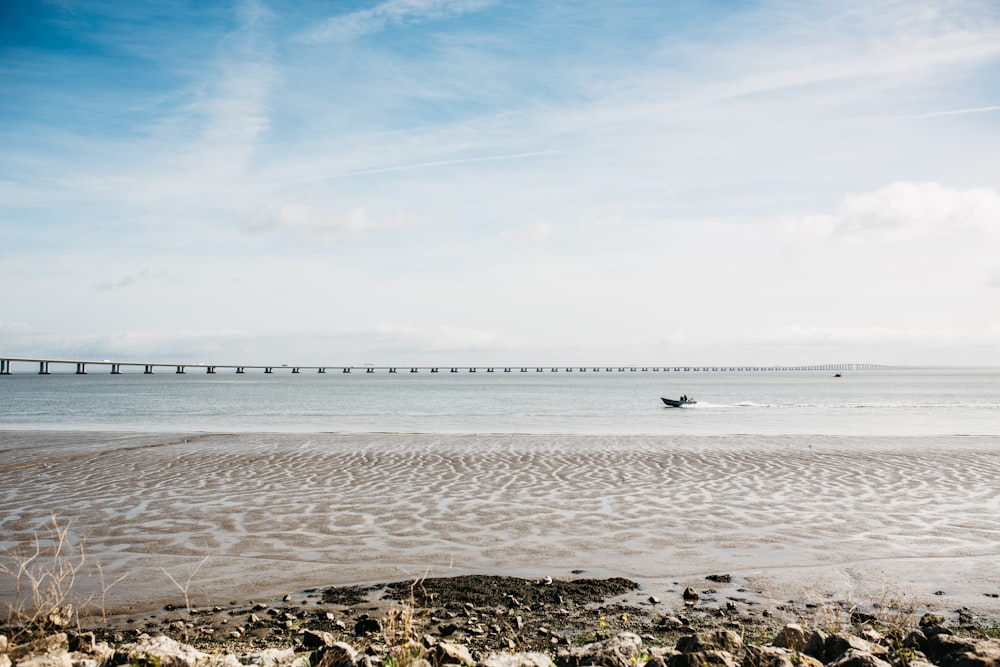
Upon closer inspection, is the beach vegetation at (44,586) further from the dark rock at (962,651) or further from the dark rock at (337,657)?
the dark rock at (962,651)

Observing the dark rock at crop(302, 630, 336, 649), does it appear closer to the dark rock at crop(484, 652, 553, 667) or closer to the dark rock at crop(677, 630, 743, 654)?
the dark rock at crop(484, 652, 553, 667)

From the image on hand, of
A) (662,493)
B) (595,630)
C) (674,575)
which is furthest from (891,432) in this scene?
(595,630)

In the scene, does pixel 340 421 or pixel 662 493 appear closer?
pixel 662 493

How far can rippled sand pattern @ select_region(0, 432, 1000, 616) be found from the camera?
9.48m

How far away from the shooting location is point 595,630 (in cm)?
692

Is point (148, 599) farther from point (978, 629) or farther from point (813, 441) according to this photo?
point (813, 441)

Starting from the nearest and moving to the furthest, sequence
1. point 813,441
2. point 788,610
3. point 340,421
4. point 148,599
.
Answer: point 788,610, point 148,599, point 813,441, point 340,421

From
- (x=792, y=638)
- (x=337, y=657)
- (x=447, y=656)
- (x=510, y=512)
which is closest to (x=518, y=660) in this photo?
(x=447, y=656)

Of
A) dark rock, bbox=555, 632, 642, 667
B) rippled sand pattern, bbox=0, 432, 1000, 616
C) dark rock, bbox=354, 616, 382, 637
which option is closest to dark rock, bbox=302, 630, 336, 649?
dark rock, bbox=354, 616, 382, 637

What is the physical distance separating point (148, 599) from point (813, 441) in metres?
24.6

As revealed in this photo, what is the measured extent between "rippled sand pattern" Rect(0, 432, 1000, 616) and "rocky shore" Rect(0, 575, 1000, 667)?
94 centimetres

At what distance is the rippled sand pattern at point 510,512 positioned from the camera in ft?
31.1

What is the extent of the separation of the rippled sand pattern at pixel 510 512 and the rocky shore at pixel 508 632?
0.94 metres

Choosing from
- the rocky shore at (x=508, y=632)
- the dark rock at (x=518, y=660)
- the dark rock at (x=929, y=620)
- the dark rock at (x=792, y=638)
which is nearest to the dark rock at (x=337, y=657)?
the rocky shore at (x=508, y=632)
